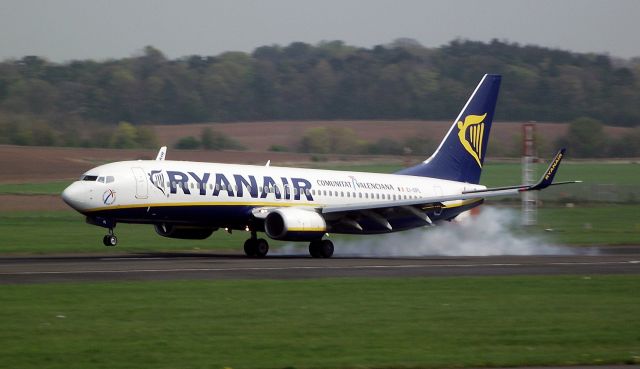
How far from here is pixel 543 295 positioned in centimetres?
2547

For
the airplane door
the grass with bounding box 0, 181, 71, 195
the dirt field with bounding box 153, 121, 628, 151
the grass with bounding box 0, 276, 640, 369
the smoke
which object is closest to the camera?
the grass with bounding box 0, 276, 640, 369

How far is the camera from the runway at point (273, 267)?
29.1 m

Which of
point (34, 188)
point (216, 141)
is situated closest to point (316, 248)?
point (34, 188)

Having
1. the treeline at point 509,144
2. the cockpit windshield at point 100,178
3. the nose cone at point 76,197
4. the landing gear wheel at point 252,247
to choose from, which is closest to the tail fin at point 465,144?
the landing gear wheel at point 252,247

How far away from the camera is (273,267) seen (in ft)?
108

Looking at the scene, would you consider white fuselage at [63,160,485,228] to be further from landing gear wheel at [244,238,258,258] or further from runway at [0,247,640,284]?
runway at [0,247,640,284]

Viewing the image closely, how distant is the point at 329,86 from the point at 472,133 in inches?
3332

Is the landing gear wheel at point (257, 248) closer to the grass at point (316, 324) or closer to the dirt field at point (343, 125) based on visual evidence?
the grass at point (316, 324)

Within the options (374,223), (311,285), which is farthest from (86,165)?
(311,285)

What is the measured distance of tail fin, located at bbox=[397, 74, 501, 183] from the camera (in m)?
47.7

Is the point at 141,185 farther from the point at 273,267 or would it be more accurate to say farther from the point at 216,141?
the point at 216,141

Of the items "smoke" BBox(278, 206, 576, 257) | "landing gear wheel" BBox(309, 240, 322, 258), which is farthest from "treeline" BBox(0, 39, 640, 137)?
"landing gear wheel" BBox(309, 240, 322, 258)

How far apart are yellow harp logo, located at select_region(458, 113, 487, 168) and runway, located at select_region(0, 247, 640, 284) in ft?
28.1

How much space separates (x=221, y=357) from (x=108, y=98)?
309 ft
